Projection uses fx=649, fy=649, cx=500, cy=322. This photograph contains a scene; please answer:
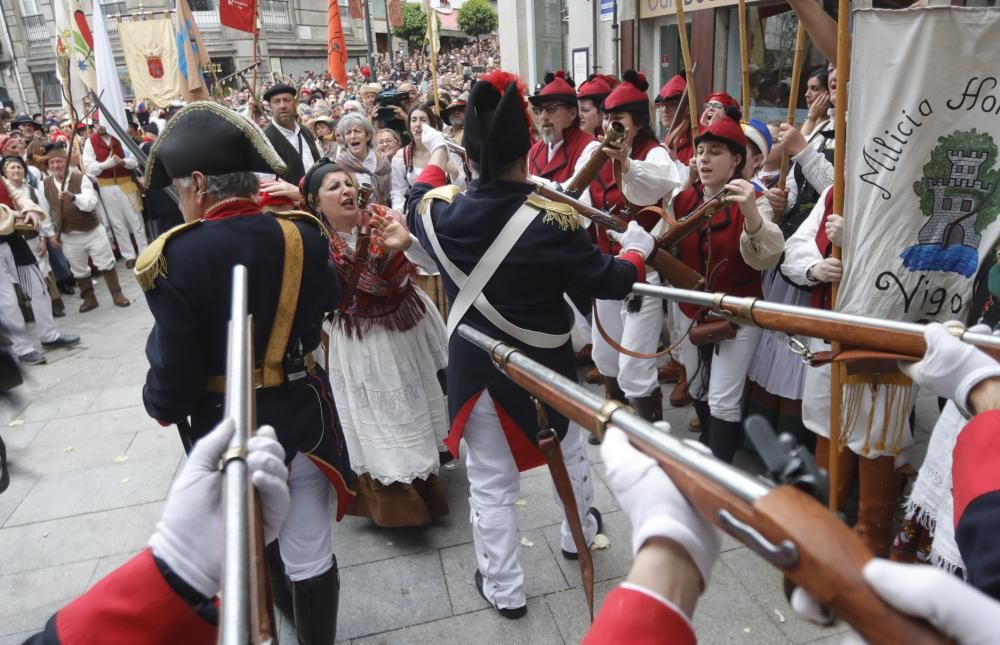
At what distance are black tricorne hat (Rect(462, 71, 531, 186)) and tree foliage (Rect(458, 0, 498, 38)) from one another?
49.2 metres

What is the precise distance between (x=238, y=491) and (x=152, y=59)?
15079 mm

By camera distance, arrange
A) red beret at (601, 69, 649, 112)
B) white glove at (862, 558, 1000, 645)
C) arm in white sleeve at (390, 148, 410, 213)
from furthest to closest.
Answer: arm in white sleeve at (390, 148, 410, 213) < red beret at (601, 69, 649, 112) < white glove at (862, 558, 1000, 645)

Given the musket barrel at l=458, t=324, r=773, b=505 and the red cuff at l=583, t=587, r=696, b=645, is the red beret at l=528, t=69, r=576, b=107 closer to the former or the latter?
the musket barrel at l=458, t=324, r=773, b=505

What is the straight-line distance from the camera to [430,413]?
11.9 feet

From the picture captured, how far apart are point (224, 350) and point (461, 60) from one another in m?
34.0

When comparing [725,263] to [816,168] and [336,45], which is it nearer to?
[816,168]

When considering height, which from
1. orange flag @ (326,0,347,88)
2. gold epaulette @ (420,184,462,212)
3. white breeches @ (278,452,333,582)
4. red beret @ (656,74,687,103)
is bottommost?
white breeches @ (278,452,333,582)

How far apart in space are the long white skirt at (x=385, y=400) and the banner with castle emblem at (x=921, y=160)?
2110 mm

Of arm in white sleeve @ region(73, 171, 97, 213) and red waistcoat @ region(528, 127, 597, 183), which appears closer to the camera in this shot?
red waistcoat @ region(528, 127, 597, 183)

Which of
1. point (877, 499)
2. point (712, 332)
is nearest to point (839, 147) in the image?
point (712, 332)

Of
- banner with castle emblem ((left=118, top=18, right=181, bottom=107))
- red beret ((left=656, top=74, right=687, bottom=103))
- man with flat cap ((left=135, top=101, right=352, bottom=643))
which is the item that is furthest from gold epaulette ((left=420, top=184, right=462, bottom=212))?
banner with castle emblem ((left=118, top=18, right=181, bottom=107))

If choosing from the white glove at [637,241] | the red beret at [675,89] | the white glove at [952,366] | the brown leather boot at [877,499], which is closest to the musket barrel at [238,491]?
the white glove at [952,366]

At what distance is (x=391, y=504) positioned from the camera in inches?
136

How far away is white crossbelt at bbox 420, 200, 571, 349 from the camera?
2.46 m
